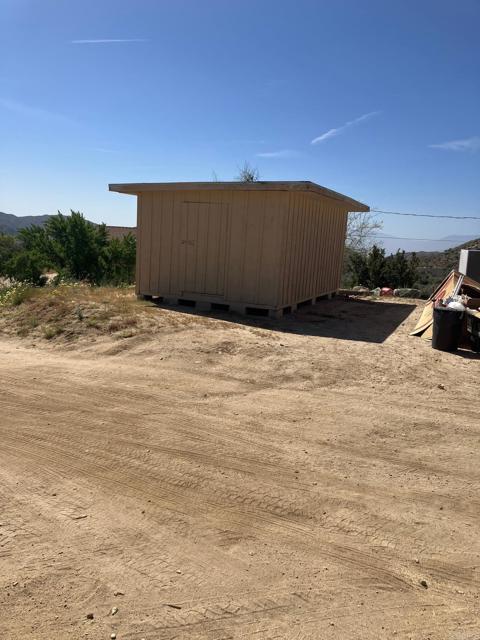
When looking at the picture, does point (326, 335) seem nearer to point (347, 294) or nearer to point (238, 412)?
point (238, 412)


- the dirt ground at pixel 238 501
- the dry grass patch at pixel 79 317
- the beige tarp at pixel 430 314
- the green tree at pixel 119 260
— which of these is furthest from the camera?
the green tree at pixel 119 260

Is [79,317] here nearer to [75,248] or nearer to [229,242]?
[229,242]

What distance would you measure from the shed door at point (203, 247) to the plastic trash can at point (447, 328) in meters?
4.38

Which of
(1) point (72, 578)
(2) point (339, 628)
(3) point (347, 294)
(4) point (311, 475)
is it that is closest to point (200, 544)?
(1) point (72, 578)

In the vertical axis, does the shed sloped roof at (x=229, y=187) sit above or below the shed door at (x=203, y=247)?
above

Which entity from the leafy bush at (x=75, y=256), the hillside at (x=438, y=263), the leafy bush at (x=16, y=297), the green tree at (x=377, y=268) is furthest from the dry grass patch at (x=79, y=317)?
the hillside at (x=438, y=263)

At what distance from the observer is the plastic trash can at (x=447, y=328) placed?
8070 millimetres

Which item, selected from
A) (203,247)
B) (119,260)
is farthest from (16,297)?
(119,260)

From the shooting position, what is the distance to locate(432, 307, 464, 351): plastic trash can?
26.5 feet

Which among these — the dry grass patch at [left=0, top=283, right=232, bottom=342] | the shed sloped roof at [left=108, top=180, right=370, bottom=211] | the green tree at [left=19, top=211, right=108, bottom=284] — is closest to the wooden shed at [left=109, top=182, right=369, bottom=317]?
the shed sloped roof at [left=108, top=180, right=370, bottom=211]

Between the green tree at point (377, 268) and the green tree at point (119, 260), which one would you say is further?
the green tree at point (377, 268)

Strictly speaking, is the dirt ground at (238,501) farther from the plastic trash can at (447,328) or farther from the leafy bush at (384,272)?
the leafy bush at (384,272)

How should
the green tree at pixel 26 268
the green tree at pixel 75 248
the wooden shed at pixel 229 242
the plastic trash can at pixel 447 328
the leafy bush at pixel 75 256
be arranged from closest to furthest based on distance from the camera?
the plastic trash can at pixel 447 328 < the wooden shed at pixel 229 242 < the green tree at pixel 26 268 < the leafy bush at pixel 75 256 < the green tree at pixel 75 248

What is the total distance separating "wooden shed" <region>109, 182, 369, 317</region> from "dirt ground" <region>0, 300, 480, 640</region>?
3824 mm
